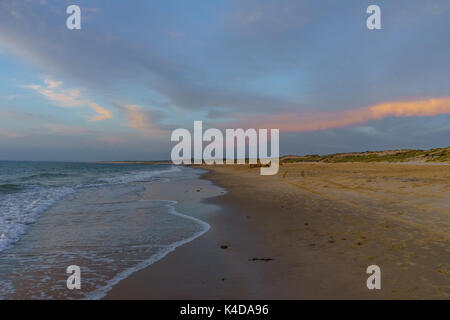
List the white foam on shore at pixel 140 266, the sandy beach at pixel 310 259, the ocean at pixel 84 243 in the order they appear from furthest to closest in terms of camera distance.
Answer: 1. the ocean at pixel 84 243
2. the white foam on shore at pixel 140 266
3. the sandy beach at pixel 310 259

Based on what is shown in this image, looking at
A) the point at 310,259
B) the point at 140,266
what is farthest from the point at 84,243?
the point at 310,259

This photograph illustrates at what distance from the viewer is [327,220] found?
9.41m

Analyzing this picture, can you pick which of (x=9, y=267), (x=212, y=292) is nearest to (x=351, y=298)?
(x=212, y=292)

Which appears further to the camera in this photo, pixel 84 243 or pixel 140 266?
pixel 84 243

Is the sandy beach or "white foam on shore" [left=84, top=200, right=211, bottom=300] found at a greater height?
the sandy beach

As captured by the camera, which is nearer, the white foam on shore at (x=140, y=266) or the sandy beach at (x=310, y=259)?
the sandy beach at (x=310, y=259)

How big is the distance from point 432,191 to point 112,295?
54.4ft

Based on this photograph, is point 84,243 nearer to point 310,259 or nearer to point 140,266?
point 140,266

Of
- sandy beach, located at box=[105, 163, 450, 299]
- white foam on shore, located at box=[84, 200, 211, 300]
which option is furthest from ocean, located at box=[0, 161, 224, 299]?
sandy beach, located at box=[105, 163, 450, 299]

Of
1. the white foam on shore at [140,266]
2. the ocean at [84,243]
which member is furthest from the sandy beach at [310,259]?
the ocean at [84,243]

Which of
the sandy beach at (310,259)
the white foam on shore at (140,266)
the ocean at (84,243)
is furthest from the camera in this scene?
the ocean at (84,243)

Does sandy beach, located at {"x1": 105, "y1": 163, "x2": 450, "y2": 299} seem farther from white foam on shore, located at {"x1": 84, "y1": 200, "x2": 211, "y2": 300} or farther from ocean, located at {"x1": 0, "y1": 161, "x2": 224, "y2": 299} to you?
ocean, located at {"x1": 0, "y1": 161, "x2": 224, "y2": 299}

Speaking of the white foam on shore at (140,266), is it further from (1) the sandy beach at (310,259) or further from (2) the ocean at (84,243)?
(1) the sandy beach at (310,259)

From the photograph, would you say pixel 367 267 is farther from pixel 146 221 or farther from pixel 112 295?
pixel 146 221
